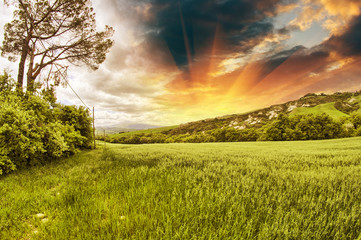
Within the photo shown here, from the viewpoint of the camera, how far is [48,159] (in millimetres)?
9383

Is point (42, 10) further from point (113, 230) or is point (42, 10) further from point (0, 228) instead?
point (113, 230)

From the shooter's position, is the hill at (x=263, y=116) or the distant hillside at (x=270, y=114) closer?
the hill at (x=263, y=116)

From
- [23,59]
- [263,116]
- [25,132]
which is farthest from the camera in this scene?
[263,116]

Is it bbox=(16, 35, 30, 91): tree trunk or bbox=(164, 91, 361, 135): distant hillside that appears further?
bbox=(164, 91, 361, 135): distant hillside

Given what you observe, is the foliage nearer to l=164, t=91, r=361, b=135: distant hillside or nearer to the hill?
the hill

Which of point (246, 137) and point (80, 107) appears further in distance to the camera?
point (246, 137)

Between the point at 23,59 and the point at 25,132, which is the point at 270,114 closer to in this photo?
the point at 23,59

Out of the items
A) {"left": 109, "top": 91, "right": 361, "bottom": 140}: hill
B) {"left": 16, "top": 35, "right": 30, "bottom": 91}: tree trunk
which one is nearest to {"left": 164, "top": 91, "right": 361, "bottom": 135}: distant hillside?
{"left": 109, "top": 91, "right": 361, "bottom": 140}: hill

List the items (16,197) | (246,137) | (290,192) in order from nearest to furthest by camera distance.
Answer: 1. (290,192)
2. (16,197)
3. (246,137)

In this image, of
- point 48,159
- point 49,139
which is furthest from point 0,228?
point 48,159

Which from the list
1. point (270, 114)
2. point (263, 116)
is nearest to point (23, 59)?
point (263, 116)

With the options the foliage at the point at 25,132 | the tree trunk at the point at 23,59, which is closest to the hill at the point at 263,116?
the tree trunk at the point at 23,59

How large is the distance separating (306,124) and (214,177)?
61.6 m

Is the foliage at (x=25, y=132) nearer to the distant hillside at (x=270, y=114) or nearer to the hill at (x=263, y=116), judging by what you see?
the hill at (x=263, y=116)
